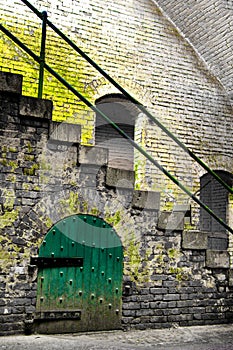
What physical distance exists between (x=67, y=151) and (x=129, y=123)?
5011mm

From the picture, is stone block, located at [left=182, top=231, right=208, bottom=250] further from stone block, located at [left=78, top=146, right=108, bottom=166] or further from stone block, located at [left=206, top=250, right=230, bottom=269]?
stone block, located at [left=78, top=146, right=108, bottom=166]

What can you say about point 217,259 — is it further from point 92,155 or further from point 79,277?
point 92,155

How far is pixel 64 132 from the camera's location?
16.7ft

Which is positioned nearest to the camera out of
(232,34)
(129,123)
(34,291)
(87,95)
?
(34,291)

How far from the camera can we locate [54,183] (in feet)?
16.8

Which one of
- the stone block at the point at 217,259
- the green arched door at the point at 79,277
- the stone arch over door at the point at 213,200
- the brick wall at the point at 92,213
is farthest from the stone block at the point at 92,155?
the stone arch over door at the point at 213,200

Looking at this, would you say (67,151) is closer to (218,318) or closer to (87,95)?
(218,318)

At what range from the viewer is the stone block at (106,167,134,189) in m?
5.29

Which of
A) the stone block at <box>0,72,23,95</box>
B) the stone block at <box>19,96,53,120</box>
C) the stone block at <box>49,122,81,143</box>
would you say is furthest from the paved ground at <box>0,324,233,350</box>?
the stone block at <box>0,72,23,95</box>

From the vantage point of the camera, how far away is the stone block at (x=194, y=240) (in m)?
5.58

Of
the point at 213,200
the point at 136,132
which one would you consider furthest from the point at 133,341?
the point at 213,200

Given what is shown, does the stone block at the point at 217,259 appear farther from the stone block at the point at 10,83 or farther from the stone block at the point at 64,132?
the stone block at the point at 10,83

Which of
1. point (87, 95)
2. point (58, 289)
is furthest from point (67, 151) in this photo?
point (87, 95)

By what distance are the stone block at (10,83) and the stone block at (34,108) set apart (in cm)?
13
